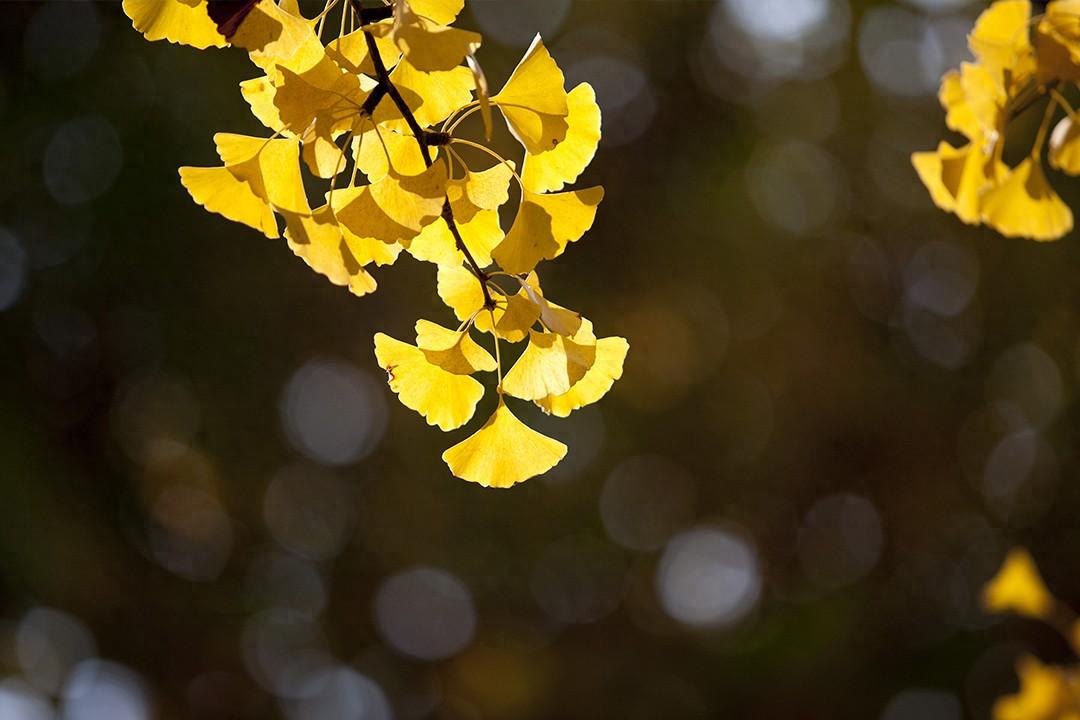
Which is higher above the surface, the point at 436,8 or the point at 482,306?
the point at 436,8

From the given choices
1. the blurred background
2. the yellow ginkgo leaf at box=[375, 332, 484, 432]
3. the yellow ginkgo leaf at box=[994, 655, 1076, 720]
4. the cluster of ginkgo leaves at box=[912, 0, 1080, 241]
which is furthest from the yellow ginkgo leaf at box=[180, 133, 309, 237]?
the blurred background

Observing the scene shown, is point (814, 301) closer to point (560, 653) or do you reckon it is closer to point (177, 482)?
point (560, 653)

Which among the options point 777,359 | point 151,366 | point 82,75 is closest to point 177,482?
point 151,366

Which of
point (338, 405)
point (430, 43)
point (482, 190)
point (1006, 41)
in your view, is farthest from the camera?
point (338, 405)

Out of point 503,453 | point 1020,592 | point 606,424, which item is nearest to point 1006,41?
point 503,453

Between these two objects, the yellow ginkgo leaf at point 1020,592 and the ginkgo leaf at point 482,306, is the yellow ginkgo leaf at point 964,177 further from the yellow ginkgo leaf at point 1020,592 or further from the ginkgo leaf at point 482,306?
the yellow ginkgo leaf at point 1020,592

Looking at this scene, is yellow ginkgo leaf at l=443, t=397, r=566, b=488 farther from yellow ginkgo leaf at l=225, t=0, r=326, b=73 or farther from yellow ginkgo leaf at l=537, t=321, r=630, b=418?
yellow ginkgo leaf at l=225, t=0, r=326, b=73

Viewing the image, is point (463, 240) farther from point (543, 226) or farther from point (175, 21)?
point (175, 21)
